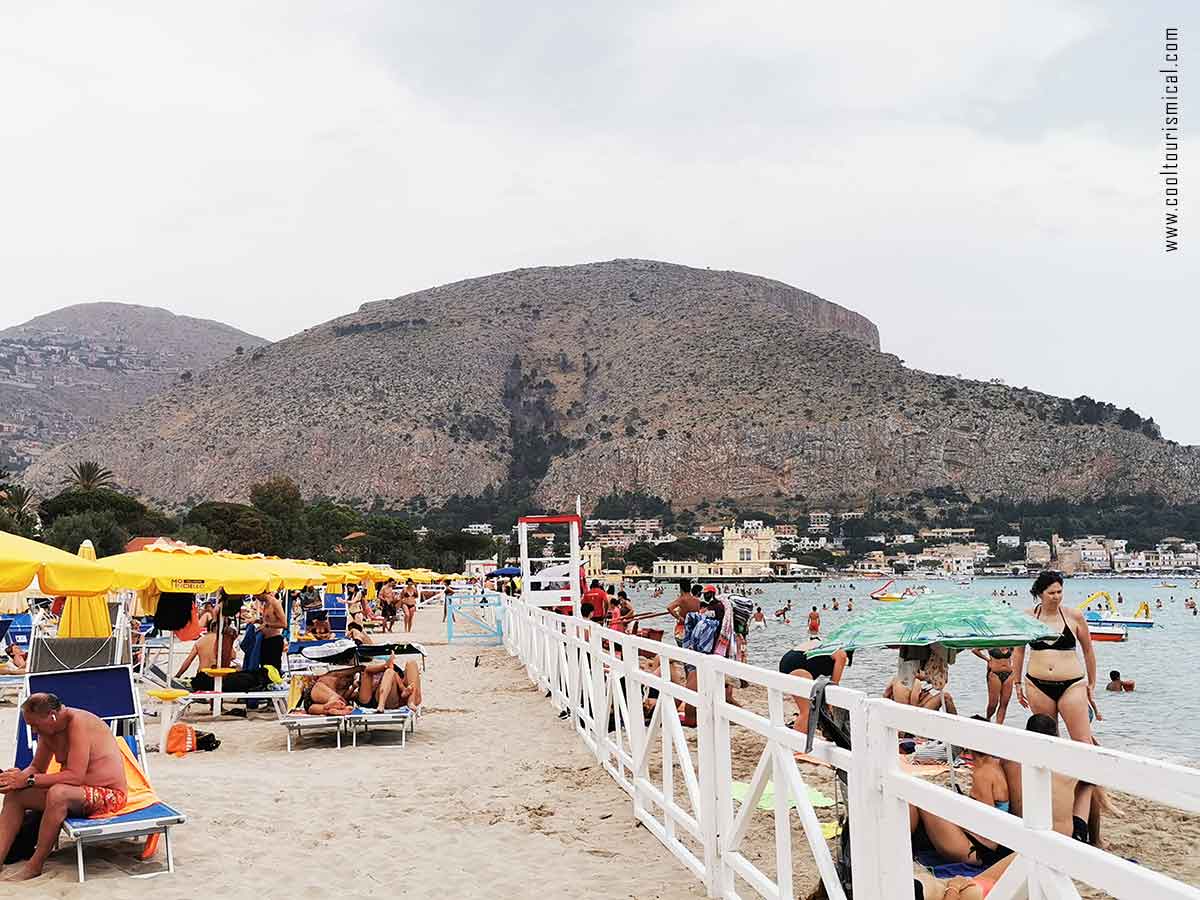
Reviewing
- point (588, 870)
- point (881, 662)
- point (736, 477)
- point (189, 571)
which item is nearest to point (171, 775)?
point (189, 571)

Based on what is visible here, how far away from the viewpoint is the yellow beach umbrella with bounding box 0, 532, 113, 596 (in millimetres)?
7715

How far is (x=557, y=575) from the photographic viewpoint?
21609mm

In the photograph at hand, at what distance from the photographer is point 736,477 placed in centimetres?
11150

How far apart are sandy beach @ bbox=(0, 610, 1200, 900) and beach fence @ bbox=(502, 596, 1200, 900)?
0.27 metres

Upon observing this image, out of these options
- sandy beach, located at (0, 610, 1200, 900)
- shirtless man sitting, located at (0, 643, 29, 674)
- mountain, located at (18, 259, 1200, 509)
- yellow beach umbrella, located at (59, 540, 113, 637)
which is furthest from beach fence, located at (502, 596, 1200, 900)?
mountain, located at (18, 259, 1200, 509)

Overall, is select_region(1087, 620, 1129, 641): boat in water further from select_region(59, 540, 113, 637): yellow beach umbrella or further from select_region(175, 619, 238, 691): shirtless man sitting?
select_region(59, 540, 113, 637): yellow beach umbrella

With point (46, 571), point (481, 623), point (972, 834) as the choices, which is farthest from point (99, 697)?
point (481, 623)

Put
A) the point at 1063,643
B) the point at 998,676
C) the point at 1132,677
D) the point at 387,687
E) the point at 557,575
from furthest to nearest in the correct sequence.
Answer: the point at 1132,677 → the point at 557,575 → the point at 387,687 → the point at 998,676 → the point at 1063,643

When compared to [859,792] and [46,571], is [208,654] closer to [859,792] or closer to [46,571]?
[46,571]

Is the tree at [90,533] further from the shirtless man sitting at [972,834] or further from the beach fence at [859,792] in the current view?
the shirtless man sitting at [972,834]

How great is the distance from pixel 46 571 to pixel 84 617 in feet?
14.1

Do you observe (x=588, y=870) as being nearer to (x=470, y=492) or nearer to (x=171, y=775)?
(x=171, y=775)

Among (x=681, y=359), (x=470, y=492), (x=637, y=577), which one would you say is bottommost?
(x=637, y=577)

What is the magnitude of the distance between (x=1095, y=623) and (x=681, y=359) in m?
72.0
